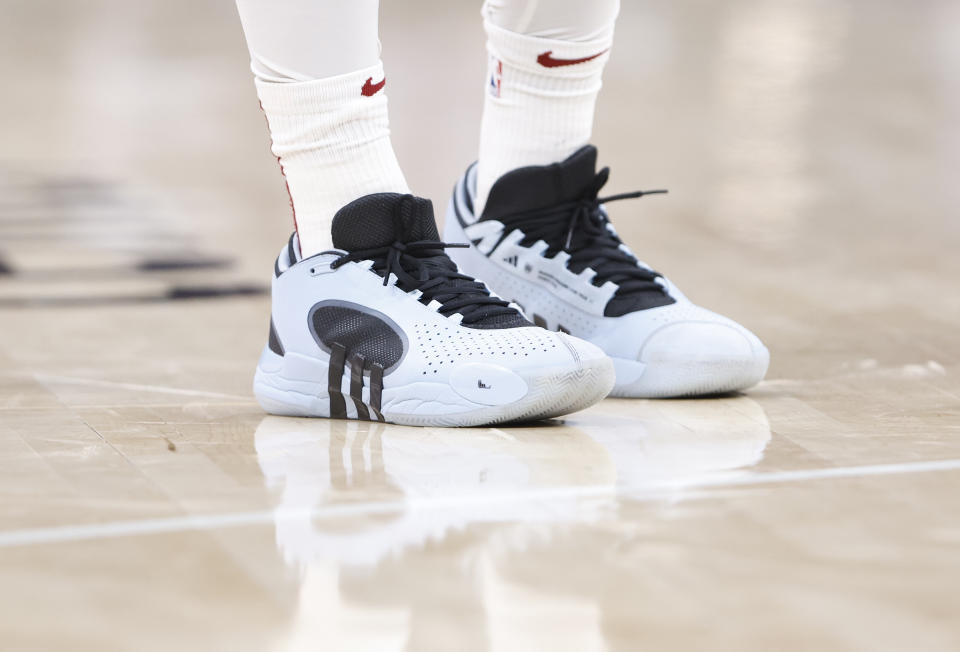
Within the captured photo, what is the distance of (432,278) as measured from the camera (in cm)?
107

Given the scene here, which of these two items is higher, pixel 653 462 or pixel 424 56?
pixel 653 462

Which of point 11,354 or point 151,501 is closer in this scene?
point 151,501

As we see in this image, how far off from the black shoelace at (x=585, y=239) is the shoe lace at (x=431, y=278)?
0.14 meters

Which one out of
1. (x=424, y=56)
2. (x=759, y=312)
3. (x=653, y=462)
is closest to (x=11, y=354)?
(x=653, y=462)

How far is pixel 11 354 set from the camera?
1283 millimetres

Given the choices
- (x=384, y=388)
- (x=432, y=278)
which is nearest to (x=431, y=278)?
(x=432, y=278)

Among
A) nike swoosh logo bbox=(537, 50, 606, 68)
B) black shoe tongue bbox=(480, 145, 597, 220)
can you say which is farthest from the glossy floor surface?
nike swoosh logo bbox=(537, 50, 606, 68)

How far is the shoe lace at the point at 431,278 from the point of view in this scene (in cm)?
105

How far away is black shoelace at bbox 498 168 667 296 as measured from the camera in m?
1.20

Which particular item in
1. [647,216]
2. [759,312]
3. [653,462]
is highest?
[653,462]

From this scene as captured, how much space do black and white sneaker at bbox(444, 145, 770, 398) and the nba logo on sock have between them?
8cm

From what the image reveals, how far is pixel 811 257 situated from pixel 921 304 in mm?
279

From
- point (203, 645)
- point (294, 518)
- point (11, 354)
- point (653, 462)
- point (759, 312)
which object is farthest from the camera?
point (759, 312)

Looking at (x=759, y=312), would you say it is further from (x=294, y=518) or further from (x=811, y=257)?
(x=294, y=518)
